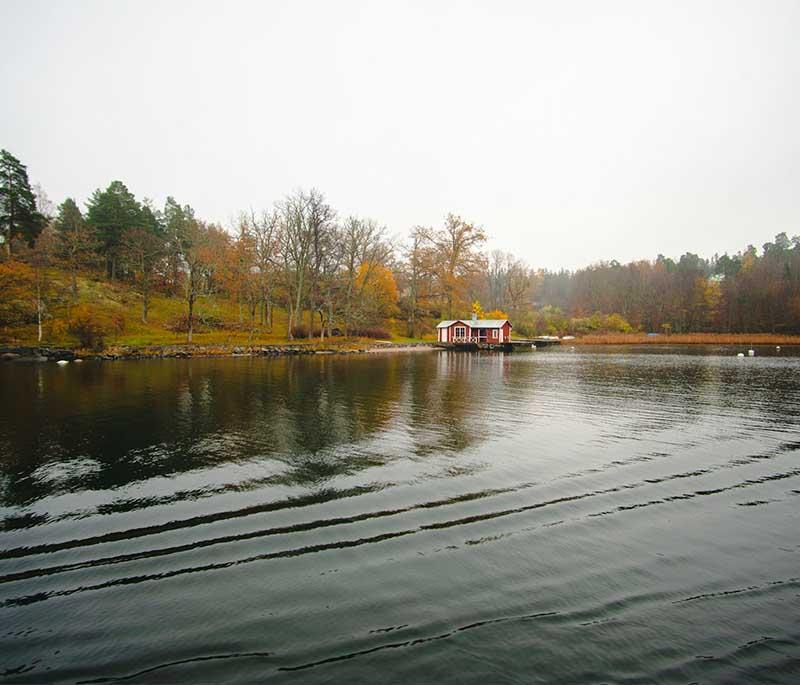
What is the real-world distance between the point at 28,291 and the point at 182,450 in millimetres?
45339

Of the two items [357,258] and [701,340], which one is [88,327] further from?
[701,340]

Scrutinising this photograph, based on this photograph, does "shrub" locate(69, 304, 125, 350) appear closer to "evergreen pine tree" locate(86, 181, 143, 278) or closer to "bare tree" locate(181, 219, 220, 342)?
"bare tree" locate(181, 219, 220, 342)

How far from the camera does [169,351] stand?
43.5 metres

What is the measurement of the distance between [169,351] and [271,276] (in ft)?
54.8

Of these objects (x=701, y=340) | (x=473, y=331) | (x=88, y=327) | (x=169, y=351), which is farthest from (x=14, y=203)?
(x=701, y=340)

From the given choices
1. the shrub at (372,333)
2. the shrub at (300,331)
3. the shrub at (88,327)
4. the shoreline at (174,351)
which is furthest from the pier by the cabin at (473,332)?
the shrub at (88,327)

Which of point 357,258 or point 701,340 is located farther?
Answer: point 701,340

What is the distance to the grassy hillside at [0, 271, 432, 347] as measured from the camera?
44094mm

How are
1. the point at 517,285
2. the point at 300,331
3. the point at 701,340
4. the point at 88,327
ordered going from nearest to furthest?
the point at 88,327, the point at 300,331, the point at 701,340, the point at 517,285

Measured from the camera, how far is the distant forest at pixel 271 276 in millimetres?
49947

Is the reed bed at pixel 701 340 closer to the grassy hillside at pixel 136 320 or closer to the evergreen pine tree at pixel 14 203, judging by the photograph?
the grassy hillside at pixel 136 320

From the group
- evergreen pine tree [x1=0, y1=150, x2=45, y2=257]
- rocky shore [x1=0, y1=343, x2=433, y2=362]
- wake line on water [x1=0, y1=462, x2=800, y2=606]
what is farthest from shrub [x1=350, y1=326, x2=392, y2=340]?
wake line on water [x1=0, y1=462, x2=800, y2=606]

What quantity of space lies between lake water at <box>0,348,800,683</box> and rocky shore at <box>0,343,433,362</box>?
27.7 metres

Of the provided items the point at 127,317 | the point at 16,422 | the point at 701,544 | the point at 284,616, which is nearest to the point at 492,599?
the point at 284,616
